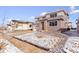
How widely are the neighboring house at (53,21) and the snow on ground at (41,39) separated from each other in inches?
4.9

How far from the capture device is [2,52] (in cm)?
175

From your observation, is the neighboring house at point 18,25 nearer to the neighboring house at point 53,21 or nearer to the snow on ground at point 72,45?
the neighboring house at point 53,21

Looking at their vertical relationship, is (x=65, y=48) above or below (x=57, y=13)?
below

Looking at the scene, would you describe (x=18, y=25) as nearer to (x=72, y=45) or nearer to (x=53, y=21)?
(x=53, y=21)

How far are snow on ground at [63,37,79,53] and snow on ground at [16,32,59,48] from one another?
0.17 meters

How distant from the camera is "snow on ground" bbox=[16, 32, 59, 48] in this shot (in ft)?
5.81

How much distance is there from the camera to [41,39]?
1801mm

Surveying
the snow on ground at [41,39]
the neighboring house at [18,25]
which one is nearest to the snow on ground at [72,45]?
the snow on ground at [41,39]

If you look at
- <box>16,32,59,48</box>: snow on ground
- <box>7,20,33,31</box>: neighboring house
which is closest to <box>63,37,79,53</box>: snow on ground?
<box>16,32,59,48</box>: snow on ground

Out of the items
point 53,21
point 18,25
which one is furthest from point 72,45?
point 18,25

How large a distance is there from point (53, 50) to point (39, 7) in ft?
2.20

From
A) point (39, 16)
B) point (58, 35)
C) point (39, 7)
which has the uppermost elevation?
point (39, 7)
